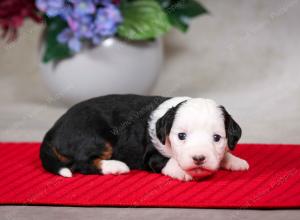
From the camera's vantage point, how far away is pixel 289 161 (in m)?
2.90

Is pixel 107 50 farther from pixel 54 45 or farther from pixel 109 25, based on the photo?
pixel 54 45

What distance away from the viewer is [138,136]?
9.25 ft

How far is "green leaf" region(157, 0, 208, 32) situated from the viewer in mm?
4586

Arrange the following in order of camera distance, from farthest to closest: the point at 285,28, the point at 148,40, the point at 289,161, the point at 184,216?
the point at 285,28 < the point at 148,40 < the point at 289,161 < the point at 184,216

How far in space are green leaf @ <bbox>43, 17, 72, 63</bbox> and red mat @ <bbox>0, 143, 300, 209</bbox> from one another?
1599mm

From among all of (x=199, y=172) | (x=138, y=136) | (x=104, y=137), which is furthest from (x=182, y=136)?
(x=104, y=137)

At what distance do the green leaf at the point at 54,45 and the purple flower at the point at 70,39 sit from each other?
0.04 metres

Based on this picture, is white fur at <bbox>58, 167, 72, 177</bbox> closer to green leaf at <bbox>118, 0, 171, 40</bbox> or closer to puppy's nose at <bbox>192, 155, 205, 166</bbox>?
puppy's nose at <bbox>192, 155, 205, 166</bbox>

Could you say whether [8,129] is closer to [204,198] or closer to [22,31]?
[22,31]

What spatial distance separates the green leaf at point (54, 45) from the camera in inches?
172

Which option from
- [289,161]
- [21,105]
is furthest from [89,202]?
[21,105]

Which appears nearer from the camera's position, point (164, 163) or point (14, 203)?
point (14, 203)

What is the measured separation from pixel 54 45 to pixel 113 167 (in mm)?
1939

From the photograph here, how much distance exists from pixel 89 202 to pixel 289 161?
1166mm
